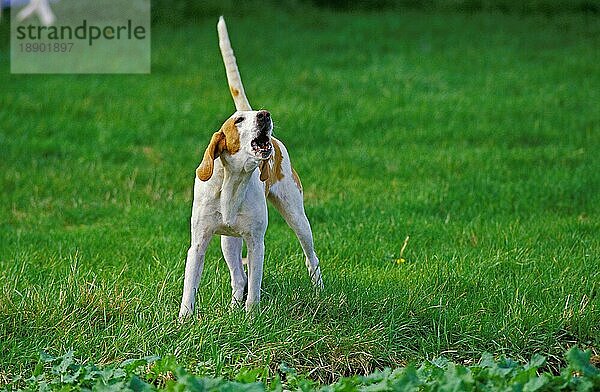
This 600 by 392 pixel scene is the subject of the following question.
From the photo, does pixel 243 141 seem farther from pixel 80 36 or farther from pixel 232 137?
pixel 80 36

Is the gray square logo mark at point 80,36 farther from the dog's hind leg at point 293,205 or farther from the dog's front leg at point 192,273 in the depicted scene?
the dog's front leg at point 192,273

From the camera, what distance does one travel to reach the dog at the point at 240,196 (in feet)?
16.8

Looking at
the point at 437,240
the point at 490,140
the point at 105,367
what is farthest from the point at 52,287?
the point at 490,140

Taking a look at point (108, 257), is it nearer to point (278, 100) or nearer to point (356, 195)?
point (356, 195)

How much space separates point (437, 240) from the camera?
24.6 ft

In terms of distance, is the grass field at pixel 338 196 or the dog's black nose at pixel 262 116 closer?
A: the dog's black nose at pixel 262 116

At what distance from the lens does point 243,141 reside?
5.11 m

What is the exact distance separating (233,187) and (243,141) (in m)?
0.31

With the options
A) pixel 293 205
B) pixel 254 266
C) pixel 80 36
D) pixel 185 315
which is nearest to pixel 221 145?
pixel 254 266

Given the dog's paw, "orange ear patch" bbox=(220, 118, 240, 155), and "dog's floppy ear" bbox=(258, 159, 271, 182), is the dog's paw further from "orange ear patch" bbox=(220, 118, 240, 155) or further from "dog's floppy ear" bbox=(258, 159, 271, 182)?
"orange ear patch" bbox=(220, 118, 240, 155)

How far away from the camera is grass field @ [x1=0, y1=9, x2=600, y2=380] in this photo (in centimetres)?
555

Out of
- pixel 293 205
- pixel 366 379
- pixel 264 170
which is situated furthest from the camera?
pixel 293 205

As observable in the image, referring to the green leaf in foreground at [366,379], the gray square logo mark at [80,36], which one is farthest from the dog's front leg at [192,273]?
the gray square logo mark at [80,36]

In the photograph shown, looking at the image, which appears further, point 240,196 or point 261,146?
point 240,196
